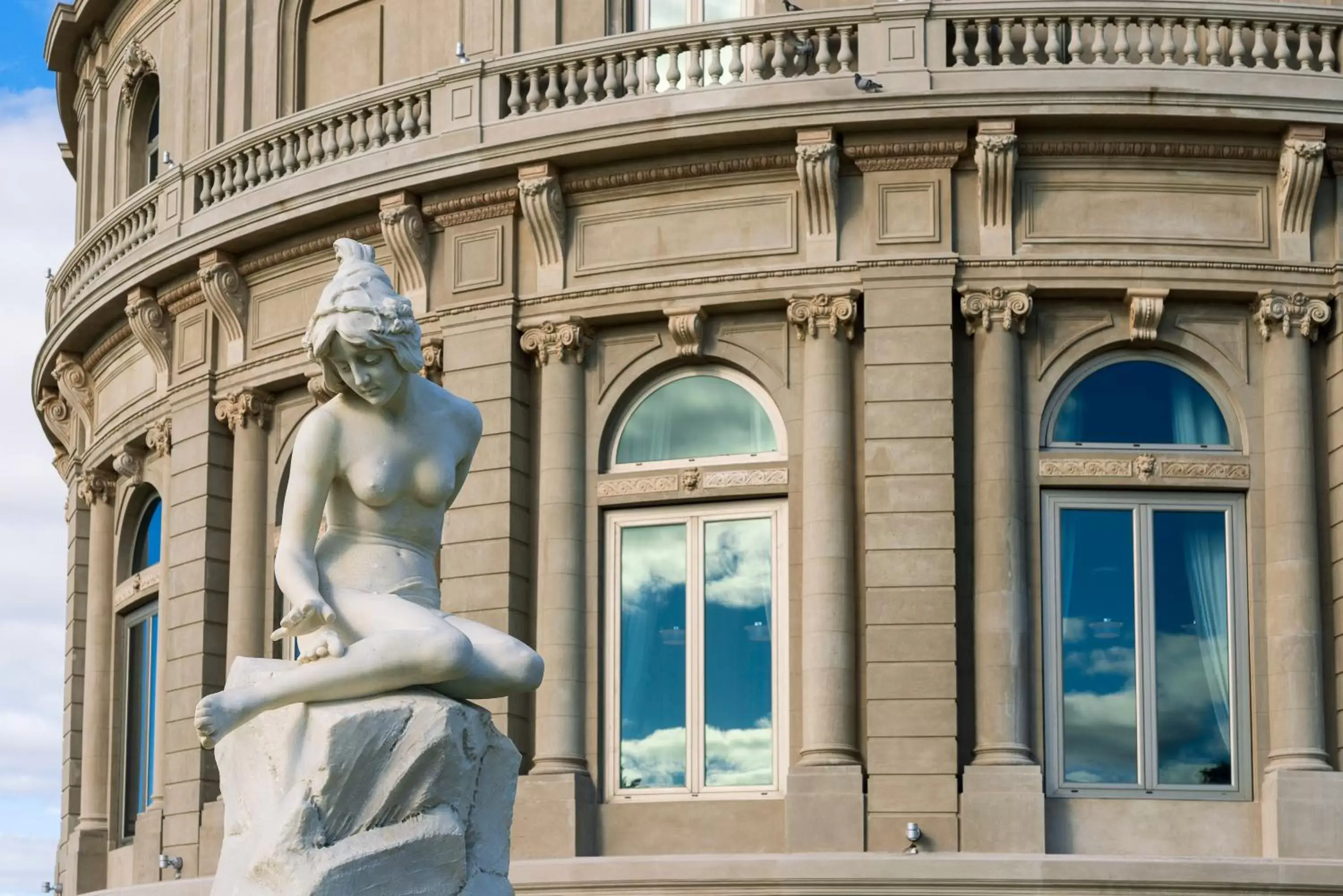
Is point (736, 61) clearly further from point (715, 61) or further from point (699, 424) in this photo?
point (699, 424)

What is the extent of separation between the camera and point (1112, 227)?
86.3 ft

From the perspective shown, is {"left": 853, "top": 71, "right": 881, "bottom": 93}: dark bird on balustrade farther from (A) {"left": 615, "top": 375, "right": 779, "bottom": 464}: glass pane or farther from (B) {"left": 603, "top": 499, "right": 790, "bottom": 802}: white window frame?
(B) {"left": 603, "top": 499, "right": 790, "bottom": 802}: white window frame

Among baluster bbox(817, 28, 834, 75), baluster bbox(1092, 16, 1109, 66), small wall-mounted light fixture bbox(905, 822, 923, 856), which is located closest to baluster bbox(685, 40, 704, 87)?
baluster bbox(817, 28, 834, 75)

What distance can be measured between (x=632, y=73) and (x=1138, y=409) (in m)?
6.45

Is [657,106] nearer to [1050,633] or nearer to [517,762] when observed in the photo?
[1050,633]

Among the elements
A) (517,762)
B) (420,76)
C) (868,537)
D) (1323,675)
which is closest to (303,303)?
(420,76)

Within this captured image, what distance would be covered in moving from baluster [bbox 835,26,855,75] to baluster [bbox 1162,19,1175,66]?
10.4 feet

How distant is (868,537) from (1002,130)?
437 cm

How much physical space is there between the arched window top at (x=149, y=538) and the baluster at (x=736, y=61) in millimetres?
11077

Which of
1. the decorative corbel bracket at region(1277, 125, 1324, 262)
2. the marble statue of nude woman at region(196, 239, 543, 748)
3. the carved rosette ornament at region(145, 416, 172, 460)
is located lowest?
the marble statue of nude woman at region(196, 239, 543, 748)

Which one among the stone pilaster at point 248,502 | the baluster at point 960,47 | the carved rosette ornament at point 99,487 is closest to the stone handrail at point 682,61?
the baluster at point 960,47

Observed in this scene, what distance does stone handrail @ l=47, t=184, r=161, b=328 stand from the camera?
32250mm

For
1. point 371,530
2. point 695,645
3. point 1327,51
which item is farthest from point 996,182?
point 371,530

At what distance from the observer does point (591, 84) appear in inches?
1078
